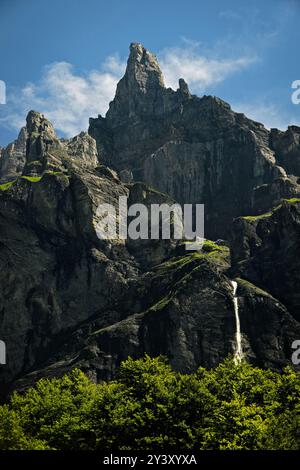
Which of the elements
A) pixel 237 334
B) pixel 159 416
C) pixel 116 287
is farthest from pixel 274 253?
pixel 159 416

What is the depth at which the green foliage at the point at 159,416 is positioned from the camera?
71938 millimetres

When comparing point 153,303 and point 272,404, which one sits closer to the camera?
point 272,404

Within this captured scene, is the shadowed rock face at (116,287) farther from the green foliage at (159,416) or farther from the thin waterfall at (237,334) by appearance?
the green foliage at (159,416)

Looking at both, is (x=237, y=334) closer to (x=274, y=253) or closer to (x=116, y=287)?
(x=274, y=253)

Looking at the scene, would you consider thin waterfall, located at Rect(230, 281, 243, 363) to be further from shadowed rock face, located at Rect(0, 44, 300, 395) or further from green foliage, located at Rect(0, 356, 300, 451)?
green foliage, located at Rect(0, 356, 300, 451)

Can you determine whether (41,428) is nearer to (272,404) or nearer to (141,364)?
(141,364)

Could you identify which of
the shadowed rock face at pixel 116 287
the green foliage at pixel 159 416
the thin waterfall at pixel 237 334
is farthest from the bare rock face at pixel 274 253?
the green foliage at pixel 159 416

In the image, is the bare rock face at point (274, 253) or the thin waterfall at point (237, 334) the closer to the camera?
the thin waterfall at point (237, 334)

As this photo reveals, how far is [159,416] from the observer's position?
76.6 meters

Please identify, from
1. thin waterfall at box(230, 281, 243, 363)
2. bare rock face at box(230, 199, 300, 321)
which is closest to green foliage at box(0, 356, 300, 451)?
thin waterfall at box(230, 281, 243, 363)
